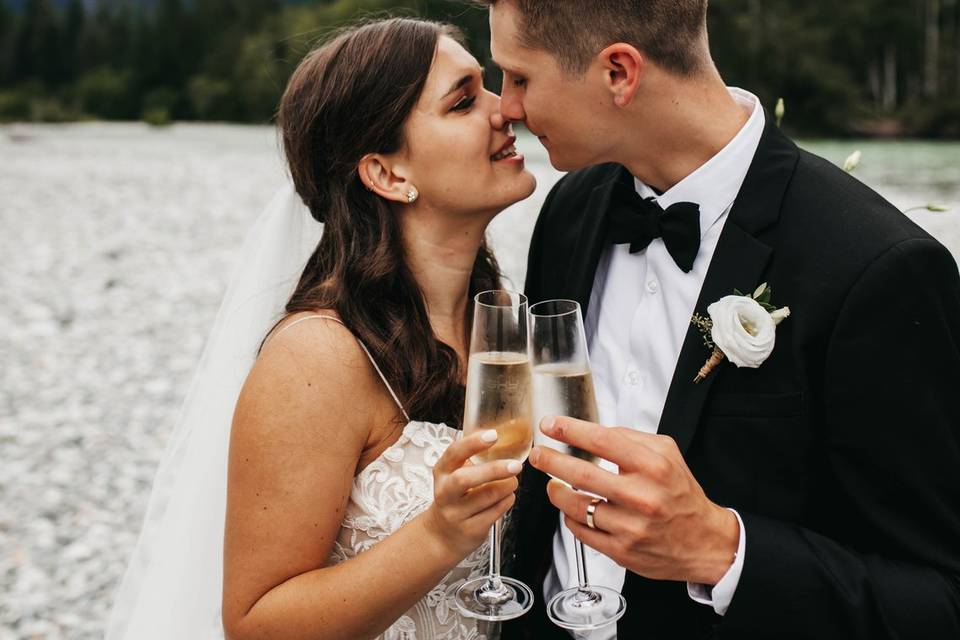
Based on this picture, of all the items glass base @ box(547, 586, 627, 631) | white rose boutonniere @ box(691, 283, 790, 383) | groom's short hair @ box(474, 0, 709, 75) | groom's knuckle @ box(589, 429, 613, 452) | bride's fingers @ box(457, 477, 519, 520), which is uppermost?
groom's short hair @ box(474, 0, 709, 75)

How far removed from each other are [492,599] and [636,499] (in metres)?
0.81

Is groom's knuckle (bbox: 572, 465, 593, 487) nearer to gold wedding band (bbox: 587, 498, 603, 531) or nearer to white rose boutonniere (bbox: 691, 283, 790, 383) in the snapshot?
gold wedding band (bbox: 587, 498, 603, 531)

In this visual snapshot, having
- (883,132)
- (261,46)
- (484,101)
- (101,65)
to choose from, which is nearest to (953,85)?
(883,132)

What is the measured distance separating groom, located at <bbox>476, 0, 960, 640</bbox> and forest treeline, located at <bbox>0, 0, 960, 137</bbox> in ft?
88.2

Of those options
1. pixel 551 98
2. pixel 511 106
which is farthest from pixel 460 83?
pixel 551 98

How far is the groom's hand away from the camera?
1.90 m

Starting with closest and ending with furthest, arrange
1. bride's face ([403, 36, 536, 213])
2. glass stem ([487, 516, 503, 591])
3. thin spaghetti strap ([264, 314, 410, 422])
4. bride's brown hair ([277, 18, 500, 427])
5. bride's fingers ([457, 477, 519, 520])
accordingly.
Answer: bride's fingers ([457, 477, 519, 520]), glass stem ([487, 516, 503, 591]), thin spaghetti strap ([264, 314, 410, 422]), bride's brown hair ([277, 18, 500, 427]), bride's face ([403, 36, 536, 213])

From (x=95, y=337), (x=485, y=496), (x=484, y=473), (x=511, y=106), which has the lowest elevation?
(x=95, y=337)

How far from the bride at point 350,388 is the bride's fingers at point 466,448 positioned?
0.09 feet

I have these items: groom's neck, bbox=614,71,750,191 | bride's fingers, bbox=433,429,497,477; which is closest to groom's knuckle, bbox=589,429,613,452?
bride's fingers, bbox=433,429,497,477

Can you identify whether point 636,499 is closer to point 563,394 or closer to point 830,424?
point 563,394

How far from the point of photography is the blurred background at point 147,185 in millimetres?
6855

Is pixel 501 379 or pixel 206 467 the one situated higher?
pixel 501 379

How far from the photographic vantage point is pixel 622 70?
2.75 meters
